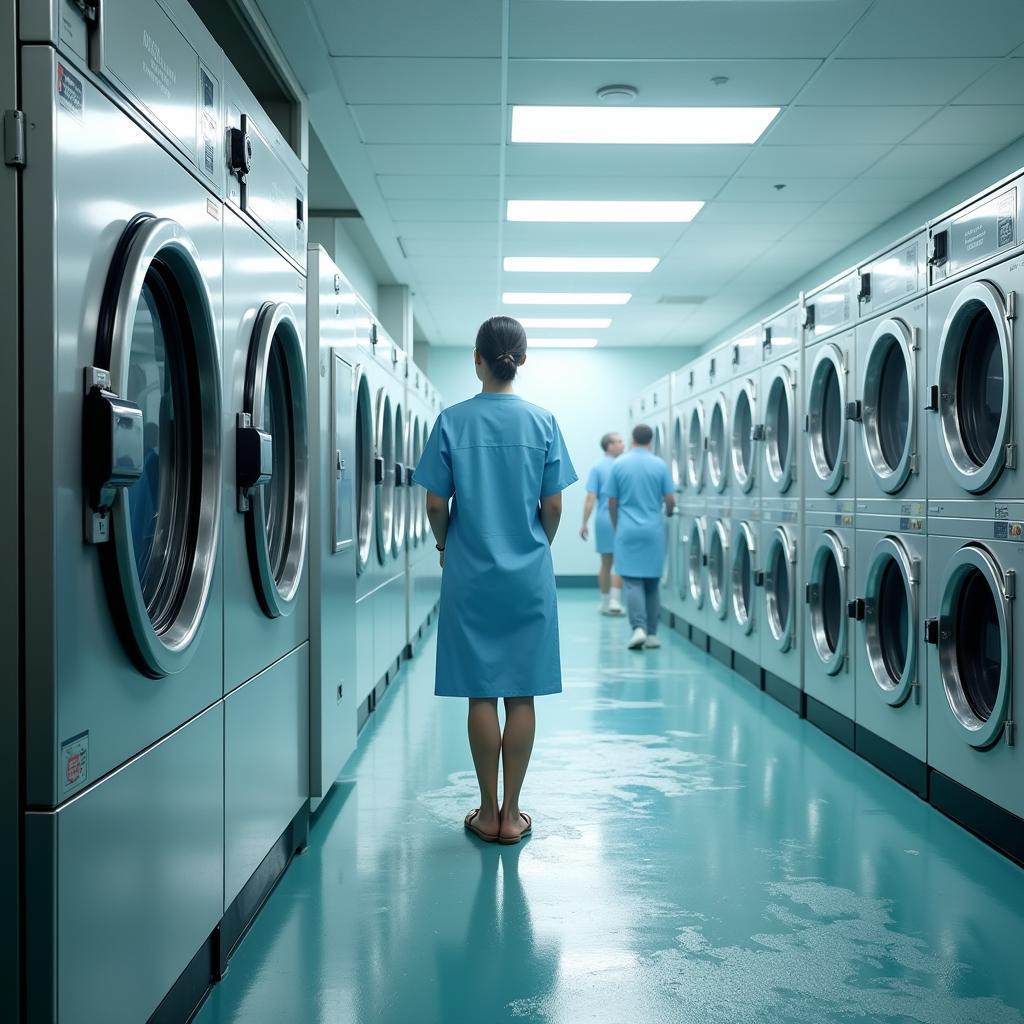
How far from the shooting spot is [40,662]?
4.65ft

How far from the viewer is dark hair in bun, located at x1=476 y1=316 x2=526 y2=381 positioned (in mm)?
3189

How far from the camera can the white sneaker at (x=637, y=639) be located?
6.94 m

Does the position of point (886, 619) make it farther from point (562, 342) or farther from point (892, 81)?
point (562, 342)

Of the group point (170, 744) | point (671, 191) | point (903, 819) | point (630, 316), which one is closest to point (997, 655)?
point (903, 819)

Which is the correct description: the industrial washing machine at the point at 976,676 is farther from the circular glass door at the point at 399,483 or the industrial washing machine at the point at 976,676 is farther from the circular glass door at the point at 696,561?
the circular glass door at the point at 696,561

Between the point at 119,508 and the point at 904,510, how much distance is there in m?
2.93

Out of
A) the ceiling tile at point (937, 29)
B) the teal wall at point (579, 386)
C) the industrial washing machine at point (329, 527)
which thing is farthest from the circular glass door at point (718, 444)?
the teal wall at point (579, 386)

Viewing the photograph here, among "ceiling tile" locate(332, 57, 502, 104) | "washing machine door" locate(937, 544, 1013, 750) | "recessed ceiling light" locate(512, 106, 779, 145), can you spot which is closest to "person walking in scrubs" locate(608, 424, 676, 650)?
"recessed ceiling light" locate(512, 106, 779, 145)

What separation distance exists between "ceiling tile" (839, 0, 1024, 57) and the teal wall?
325 inches

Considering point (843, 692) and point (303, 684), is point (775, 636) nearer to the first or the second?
point (843, 692)

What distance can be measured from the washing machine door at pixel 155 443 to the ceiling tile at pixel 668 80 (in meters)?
2.46

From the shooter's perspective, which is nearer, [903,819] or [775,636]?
[903,819]

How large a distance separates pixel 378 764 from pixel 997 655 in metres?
2.32

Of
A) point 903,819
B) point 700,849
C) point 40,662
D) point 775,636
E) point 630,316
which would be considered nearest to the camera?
point 40,662
